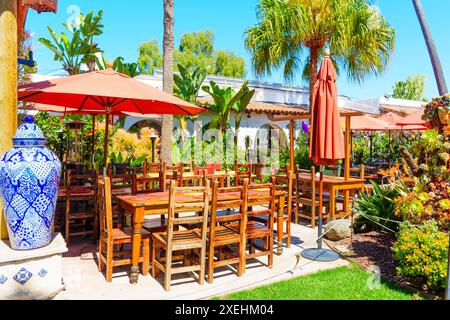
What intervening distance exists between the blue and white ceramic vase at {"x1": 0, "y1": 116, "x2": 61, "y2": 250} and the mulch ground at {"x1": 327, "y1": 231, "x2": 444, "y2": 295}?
4.11m

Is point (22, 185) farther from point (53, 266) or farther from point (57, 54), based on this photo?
point (57, 54)

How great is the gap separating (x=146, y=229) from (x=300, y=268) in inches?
85.9

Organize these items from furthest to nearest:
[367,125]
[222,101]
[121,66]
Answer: [121,66] < [222,101] < [367,125]

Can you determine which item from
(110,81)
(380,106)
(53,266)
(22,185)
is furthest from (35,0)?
(380,106)

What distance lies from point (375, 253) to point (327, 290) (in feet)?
5.74

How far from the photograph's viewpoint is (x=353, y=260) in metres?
5.19

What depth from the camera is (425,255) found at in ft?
13.5

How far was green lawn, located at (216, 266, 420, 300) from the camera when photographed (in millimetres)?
3918

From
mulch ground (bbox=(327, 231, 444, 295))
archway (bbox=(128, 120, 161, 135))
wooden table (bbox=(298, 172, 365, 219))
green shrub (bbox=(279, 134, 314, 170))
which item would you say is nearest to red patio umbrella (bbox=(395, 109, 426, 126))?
green shrub (bbox=(279, 134, 314, 170))

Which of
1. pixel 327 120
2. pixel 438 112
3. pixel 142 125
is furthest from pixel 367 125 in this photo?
pixel 142 125

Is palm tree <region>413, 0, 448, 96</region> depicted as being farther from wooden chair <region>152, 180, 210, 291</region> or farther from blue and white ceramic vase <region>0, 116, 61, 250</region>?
blue and white ceramic vase <region>0, 116, 61, 250</region>

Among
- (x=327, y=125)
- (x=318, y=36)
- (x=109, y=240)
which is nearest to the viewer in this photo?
(x=109, y=240)

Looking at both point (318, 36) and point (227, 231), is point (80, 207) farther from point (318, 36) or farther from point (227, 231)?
point (318, 36)

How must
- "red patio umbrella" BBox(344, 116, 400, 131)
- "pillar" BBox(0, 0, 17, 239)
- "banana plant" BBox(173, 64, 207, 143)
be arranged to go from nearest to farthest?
"pillar" BBox(0, 0, 17, 239) < "red patio umbrella" BBox(344, 116, 400, 131) < "banana plant" BBox(173, 64, 207, 143)
